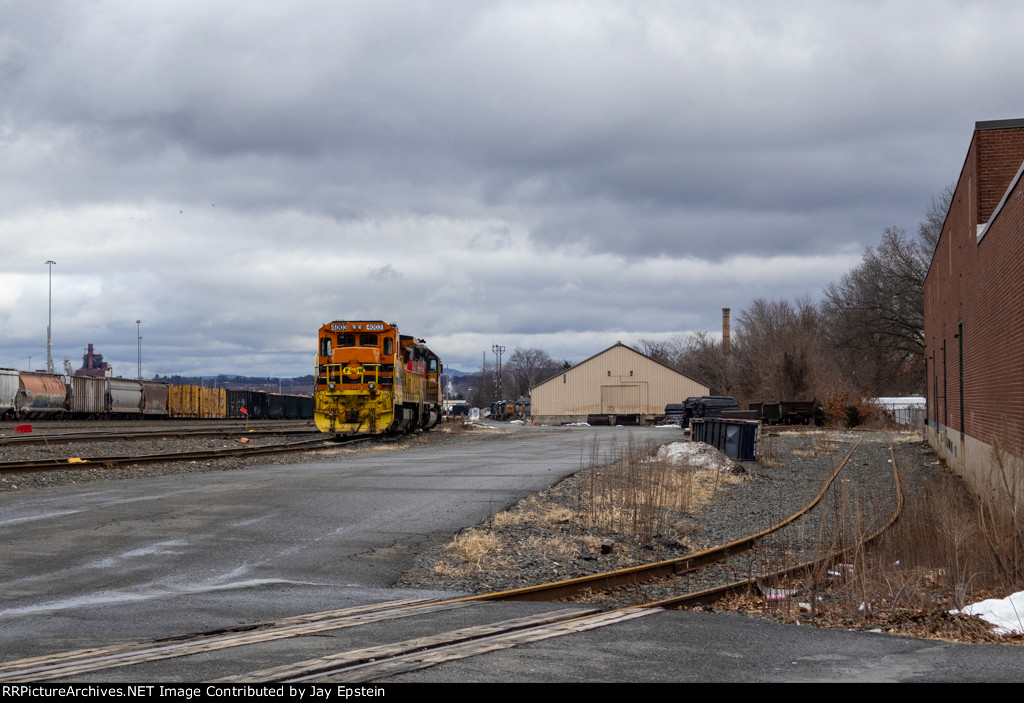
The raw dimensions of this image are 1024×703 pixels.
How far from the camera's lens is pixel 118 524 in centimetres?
1217

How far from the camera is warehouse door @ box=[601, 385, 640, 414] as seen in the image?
3351 inches

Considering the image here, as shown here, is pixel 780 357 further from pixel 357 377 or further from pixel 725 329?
pixel 357 377

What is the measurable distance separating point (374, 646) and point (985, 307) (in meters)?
19.3

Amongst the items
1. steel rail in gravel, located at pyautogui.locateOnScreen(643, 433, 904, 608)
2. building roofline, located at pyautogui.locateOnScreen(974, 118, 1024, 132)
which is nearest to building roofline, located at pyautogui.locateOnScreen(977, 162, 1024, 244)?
building roofline, located at pyautogui.locateOnScreen(974, 118, 1024, 132)

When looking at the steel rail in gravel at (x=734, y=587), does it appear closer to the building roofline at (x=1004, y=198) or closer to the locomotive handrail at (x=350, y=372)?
the building roofline at (x=1004, y=198)

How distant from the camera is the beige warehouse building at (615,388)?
8438cm

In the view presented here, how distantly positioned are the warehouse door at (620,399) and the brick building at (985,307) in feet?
166

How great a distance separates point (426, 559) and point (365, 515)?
3.14 metres

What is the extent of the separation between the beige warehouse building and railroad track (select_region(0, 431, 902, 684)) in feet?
248

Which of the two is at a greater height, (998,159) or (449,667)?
(998,159)

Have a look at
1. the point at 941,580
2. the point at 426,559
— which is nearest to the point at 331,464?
the point at 426,559

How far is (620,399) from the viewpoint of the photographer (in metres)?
85.4

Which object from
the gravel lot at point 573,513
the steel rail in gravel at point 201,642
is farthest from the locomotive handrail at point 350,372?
the steel rail in gravel at point 201,642

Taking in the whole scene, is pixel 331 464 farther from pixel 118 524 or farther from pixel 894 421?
pixel 894 421
